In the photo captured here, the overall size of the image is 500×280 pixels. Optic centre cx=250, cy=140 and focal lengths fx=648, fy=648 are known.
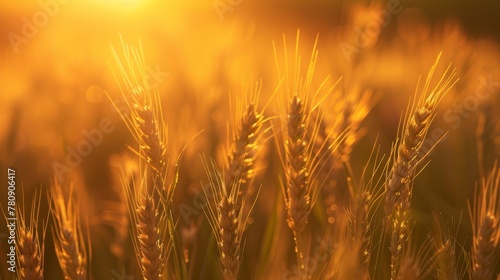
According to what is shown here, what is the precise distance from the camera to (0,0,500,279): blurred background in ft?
5.70

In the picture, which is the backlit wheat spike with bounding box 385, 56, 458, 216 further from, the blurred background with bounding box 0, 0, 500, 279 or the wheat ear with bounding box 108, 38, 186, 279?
the wheat ear with bounding box 108, 38, 186, 279

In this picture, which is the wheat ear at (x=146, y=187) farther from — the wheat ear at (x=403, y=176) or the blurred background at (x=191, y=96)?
the wheat ear at (x=403, y=176)

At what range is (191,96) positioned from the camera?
7.79 ft

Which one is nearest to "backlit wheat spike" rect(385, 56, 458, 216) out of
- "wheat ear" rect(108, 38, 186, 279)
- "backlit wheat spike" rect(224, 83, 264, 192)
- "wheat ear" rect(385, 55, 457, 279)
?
"wheat ear" rect(385, 55, 457, 279)

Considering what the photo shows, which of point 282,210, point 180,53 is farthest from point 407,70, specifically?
point 282,210

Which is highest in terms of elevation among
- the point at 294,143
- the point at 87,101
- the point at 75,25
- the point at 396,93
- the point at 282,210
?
the point at 75,25

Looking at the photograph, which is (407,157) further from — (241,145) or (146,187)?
(146,187)

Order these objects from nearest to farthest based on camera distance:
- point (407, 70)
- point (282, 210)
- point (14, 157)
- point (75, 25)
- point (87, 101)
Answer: point (282, 210), point (14, 157), point (87, 101), point (407, 70), point (75, 25)

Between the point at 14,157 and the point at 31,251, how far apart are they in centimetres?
66

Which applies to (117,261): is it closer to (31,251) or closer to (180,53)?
(31,251)

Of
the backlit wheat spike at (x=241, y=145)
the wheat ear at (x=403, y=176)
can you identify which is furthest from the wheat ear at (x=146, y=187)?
the wheat ear at (x=403, y=176)

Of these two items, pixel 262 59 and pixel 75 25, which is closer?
pixel 262 59

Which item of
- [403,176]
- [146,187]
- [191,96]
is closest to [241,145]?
[146,187]

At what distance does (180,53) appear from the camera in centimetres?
279
